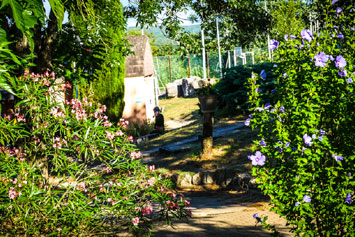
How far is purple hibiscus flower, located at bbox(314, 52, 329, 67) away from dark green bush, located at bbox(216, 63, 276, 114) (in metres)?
11.7

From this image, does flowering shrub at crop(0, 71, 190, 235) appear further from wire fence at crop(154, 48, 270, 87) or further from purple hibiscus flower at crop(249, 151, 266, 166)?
wire fence at crop(154, 48, 270, 87)

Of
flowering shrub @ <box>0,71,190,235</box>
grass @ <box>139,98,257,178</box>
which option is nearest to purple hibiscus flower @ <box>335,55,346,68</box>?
flowering shrub @ <box>0,71,190,235</box>

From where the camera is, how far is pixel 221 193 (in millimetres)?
9305

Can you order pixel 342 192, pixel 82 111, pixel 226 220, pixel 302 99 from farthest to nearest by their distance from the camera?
1. pixel 226 220
2. pixel 82 111
3. pixel 302 99
4. pixel 342 192

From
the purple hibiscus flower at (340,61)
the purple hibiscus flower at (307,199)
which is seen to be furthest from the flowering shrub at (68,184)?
the purple hibiscus flower at (340,61)

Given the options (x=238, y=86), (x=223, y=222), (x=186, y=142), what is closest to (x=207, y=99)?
(x=186, y=142)

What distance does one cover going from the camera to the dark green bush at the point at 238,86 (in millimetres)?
15719

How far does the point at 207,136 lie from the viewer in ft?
36.8

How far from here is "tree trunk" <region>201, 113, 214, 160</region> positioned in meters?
11.2

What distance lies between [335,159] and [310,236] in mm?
677

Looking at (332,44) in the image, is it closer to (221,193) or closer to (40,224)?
(40,224)

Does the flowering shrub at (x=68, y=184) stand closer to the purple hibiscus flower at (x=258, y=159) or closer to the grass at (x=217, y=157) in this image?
the purple hibiscus flower at (x=258, y=159)

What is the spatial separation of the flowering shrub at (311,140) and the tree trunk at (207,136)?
7.25 meters

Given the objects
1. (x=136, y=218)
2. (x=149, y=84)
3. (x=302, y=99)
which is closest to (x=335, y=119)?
(x=302, y=99)
